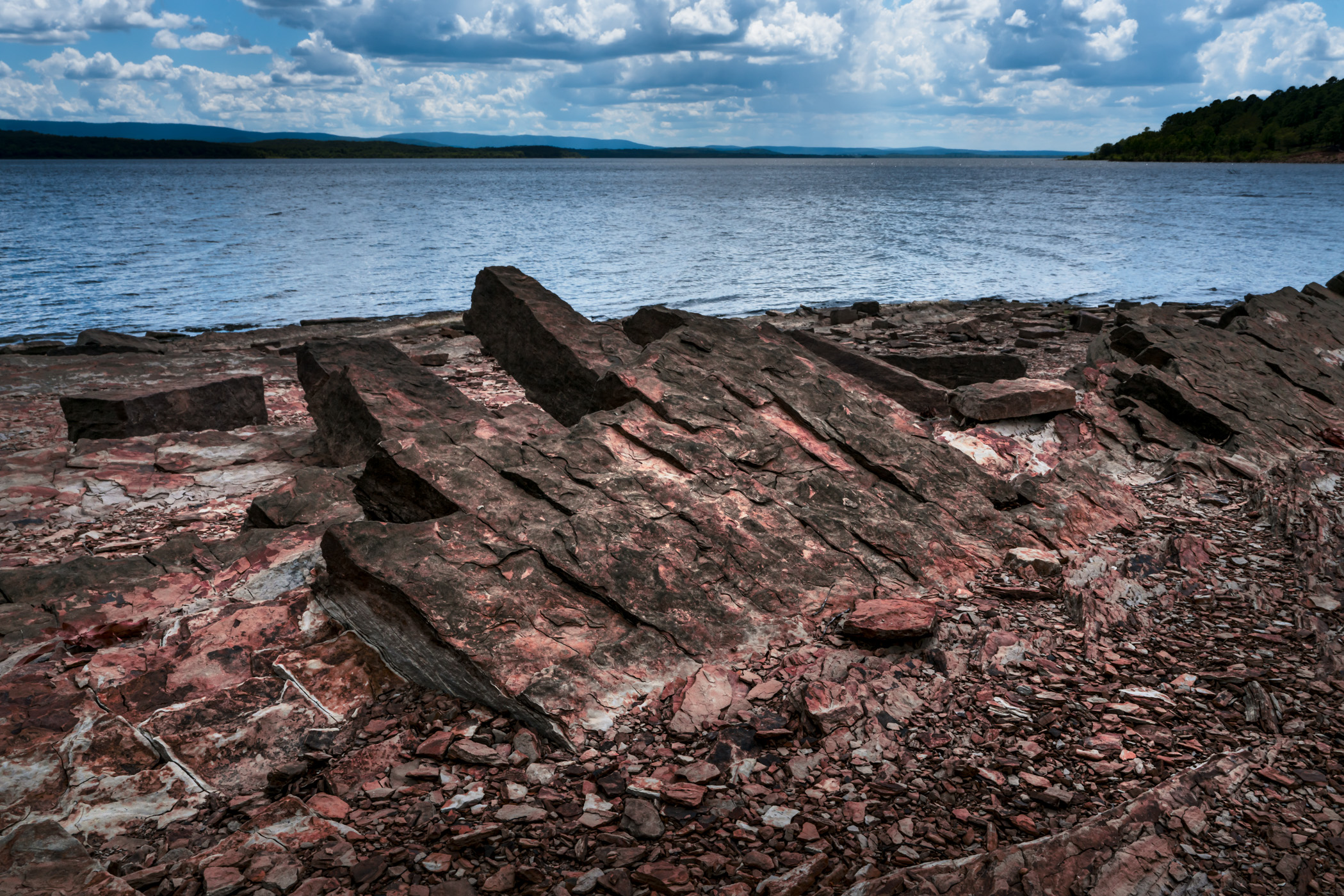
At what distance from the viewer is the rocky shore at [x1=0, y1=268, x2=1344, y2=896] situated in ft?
10.4

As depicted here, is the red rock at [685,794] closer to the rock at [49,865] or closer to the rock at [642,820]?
the rock at [642,820]

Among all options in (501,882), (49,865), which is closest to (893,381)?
(501,882)

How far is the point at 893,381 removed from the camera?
1011 cm

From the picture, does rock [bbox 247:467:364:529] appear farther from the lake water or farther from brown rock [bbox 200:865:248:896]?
the lake water

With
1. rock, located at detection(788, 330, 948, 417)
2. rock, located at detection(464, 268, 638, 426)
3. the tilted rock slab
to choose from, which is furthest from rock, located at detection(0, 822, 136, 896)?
rock, located at detection(788, 330, 948, 417)

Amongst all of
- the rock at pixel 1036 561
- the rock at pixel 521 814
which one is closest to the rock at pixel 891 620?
the rock at pixel 1036 561

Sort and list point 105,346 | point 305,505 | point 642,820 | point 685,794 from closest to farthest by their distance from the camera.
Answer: point 642,820 → point 685,794 → point 305,505 → point 105,346

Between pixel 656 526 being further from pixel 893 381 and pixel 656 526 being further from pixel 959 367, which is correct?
pixel 959 367

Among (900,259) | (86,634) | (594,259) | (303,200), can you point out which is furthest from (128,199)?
(86,634)

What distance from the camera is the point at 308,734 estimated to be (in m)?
4.04

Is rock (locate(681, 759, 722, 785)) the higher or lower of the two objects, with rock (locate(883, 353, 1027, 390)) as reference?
lower

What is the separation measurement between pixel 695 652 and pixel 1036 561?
105 inches

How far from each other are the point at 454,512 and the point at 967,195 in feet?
332

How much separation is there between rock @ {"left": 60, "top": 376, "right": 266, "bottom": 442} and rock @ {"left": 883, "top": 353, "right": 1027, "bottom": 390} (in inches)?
367
